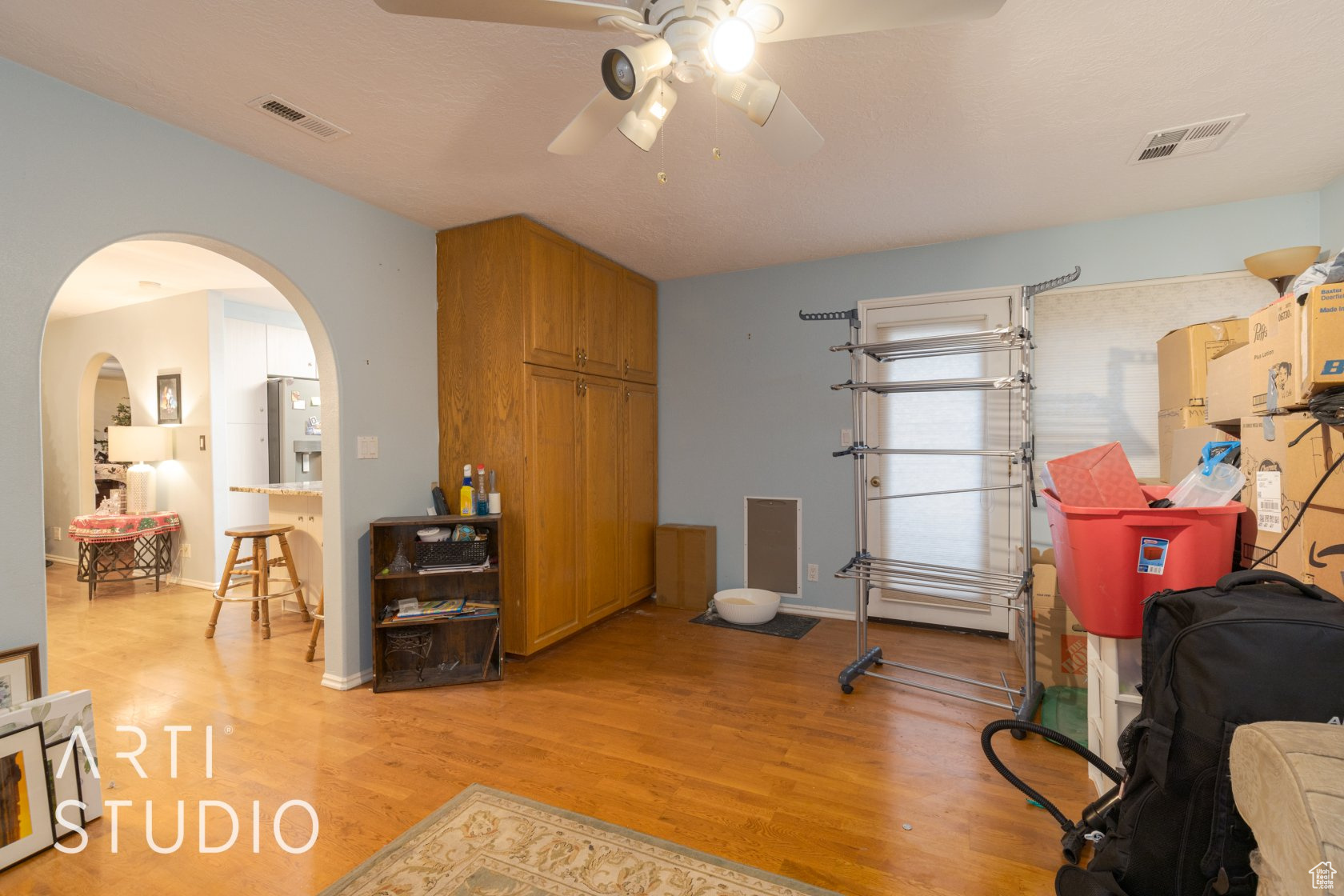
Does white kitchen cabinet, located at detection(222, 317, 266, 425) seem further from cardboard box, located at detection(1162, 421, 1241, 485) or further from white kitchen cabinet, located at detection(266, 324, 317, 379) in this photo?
cardboard box, located at detection(1162, 421, 1241, 485)

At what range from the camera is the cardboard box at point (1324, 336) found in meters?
1.29

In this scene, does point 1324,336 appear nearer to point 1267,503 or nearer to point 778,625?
point 1267,503

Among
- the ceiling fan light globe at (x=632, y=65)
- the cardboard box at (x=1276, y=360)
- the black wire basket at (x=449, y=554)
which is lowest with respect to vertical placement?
the black wire basket at (x=449, y=554)

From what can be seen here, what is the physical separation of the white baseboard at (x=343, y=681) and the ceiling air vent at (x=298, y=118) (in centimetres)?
243

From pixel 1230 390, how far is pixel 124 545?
717 cm

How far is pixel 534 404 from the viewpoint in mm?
3230

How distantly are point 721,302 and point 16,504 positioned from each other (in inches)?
146

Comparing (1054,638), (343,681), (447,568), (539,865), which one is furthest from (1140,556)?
(343,681)

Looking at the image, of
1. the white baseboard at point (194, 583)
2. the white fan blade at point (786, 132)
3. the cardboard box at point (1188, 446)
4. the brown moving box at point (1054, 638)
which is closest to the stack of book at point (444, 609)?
the white fan blade at point (786, 132)

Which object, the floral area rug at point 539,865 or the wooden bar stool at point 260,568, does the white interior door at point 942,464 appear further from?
the wooden bar stool at point 260,568

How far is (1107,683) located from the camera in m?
1.68

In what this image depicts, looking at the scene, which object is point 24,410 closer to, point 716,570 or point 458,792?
point 458,792

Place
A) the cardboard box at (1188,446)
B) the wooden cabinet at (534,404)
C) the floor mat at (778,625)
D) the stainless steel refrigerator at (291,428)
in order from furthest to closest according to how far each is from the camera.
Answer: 1. the stainless steel refrigerator at (291,428)
2. the floor mat at (778,625)
3. the wooden cabinet at (534,404)
4. the cardboard box at (1188,446)

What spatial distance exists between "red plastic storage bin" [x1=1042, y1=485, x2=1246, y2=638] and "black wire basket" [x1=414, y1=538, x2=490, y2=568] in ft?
8.41
